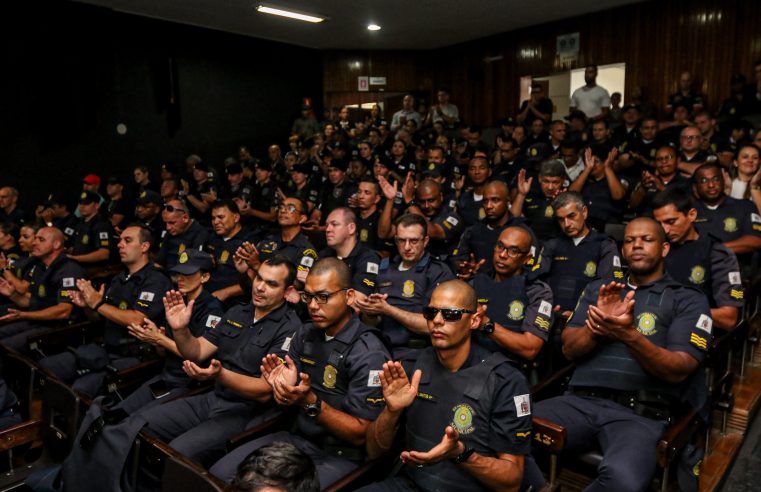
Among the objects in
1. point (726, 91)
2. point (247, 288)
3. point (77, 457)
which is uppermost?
point (726, 91)

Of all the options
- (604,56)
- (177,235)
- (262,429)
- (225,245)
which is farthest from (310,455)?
(604,56)

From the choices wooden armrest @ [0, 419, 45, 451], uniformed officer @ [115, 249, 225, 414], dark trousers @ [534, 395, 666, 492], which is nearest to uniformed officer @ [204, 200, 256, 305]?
uniformed officer @ [115, 249, 225, 414]

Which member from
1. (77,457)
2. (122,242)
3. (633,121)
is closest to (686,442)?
(77,457)

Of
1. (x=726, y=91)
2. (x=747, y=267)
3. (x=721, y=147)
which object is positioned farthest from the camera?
(x=726, y=91)

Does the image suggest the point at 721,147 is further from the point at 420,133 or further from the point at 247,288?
the point at 247,288

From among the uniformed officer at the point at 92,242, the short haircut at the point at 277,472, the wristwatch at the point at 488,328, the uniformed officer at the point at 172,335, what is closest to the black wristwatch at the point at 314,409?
the short haircut at the point at 277,472

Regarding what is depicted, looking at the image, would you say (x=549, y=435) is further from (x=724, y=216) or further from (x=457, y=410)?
(x=724, y=216)

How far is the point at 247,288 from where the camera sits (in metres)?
3.96

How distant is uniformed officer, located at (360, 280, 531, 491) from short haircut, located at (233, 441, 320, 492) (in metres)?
0.46

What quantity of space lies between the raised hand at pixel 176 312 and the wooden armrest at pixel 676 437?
2.06 meters

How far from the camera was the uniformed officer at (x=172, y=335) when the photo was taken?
2.74 meters

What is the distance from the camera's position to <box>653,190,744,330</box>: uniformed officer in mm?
2785

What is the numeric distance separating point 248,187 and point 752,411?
20.2 ft

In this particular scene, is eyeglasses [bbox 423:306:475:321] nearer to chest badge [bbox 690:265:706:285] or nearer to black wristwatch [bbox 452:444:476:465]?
black wristwatch [bbox 452:444:476:465]
